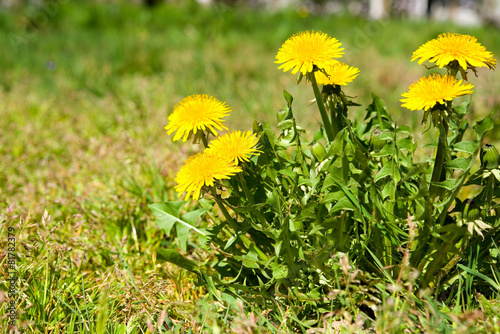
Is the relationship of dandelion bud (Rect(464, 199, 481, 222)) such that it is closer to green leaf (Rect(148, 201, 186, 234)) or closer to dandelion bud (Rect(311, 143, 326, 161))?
dandelion bud (Rect(311, 143, 326, 161))

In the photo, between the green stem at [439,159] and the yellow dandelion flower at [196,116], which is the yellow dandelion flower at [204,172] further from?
the green stem at [439,159]

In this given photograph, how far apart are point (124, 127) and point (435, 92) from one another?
2.60 meters

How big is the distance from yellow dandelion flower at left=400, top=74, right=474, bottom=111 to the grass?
19.3 inches

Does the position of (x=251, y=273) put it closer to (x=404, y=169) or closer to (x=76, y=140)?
(x=404, y=169)

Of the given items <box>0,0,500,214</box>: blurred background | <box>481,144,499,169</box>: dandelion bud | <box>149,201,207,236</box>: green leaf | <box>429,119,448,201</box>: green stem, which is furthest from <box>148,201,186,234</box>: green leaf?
<box>481,144,499,169</box>: dandelion bud

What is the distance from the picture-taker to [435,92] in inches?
43.6

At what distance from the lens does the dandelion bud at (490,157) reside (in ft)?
3.81

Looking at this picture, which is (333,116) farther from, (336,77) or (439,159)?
(439,159)

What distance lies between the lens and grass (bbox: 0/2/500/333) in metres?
1.46

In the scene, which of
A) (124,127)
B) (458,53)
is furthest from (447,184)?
(124,127)

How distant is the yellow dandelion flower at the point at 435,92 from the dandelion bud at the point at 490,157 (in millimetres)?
163

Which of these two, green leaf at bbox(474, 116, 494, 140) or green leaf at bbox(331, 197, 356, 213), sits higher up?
green leaf at bbox(474, 116, 494, 140)

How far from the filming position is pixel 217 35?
6820 mm

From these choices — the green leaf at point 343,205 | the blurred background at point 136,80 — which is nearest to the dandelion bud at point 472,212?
the green leaf at point 343,205
